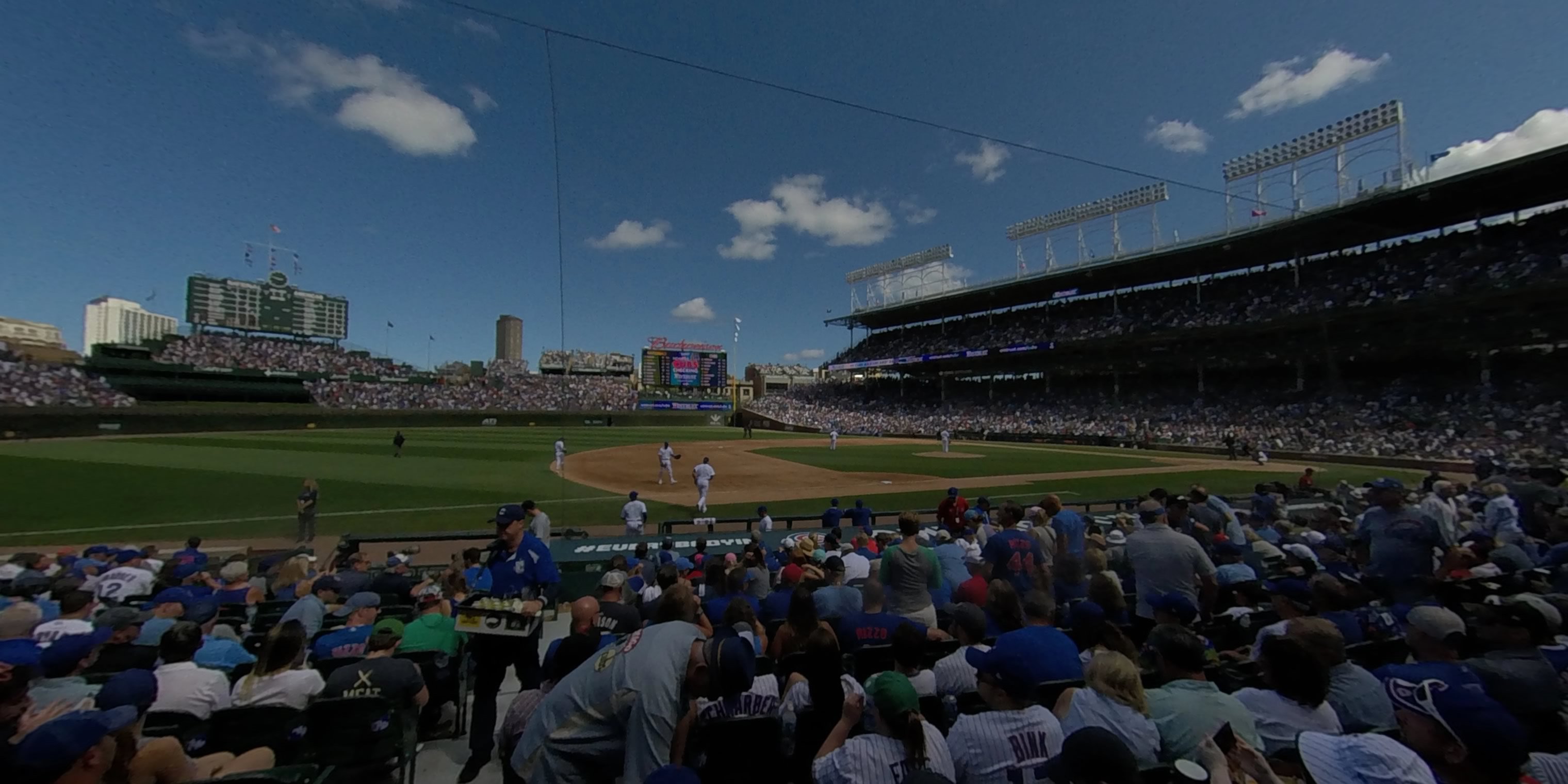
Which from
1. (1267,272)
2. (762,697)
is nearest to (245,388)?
(762,697)

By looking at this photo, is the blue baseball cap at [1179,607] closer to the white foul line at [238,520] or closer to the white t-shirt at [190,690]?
the white t-shirt at [190,690]

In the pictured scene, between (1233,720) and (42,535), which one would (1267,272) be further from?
(42,535)

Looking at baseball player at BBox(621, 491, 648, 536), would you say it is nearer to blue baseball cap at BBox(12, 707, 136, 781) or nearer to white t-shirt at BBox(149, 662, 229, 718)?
white t-shirt at BBox(149, 662, 229, 718)

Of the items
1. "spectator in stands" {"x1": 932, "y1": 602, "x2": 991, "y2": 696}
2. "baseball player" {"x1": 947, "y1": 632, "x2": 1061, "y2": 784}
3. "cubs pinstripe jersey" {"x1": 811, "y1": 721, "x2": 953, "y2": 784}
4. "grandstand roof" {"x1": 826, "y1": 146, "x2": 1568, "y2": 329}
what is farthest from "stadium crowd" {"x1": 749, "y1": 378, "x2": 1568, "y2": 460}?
"cubs pinstripe jersey" {"x1": 811, "y1": 721, "x2": 953, "y2": 784}

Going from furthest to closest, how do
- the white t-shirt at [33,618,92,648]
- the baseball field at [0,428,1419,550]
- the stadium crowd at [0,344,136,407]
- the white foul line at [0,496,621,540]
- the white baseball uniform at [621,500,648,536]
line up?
the stadium crowd at [0,344,136,407], the baseball field at [0,428,1419,550], the white foul line at [0,496,621,540], the white baseball uniform at [621,500,648,536], the white t-shirt at [33,618,92,648]

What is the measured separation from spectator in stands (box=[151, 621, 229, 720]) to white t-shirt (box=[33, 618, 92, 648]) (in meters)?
1.94

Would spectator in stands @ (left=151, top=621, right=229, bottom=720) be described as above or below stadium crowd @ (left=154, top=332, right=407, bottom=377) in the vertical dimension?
below

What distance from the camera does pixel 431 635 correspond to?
4844 mm

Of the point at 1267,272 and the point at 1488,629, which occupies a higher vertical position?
the point at 1267,272

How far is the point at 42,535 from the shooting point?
14.9 metres

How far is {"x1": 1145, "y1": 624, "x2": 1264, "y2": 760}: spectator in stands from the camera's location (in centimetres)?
273

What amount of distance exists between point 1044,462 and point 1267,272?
28931mm

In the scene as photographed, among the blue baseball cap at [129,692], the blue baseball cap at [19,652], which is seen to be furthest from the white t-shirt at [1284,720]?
the blue baseball cap at [19,652]

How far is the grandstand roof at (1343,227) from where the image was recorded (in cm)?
3184
